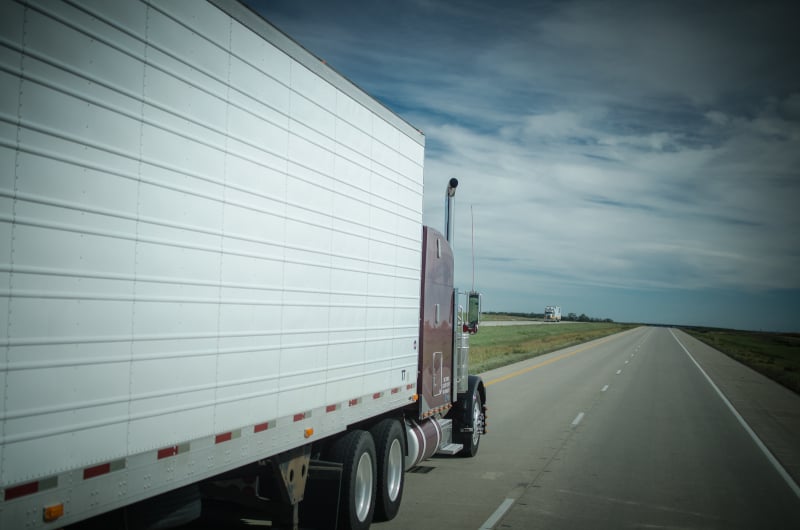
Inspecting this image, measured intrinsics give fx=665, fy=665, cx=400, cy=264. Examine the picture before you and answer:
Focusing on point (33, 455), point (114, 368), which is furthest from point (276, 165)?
point (33, 455)

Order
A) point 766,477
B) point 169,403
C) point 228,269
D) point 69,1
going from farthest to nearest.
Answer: point 766,477 < point 228,269 < point 169,403 < point 69,1

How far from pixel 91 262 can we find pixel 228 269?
1167 mm

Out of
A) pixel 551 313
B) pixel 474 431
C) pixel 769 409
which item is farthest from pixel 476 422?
pixel 551 313

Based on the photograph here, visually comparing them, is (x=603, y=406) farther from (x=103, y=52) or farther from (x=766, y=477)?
(x=103, y=52)

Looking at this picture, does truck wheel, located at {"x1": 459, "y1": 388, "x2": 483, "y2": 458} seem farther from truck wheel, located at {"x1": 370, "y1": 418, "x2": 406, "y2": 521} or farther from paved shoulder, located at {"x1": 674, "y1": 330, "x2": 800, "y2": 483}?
paved shoulder, located at {"x1": 674, "y1": 330, "x2": 800, "y2": 483}

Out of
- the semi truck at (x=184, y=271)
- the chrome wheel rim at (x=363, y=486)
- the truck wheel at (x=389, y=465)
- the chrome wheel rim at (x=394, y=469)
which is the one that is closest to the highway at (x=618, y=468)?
the truck wheel at (x=389, y=465)

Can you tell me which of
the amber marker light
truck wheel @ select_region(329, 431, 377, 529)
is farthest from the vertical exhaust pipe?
the amber marker light

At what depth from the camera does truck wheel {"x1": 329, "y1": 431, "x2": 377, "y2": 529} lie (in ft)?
19.9

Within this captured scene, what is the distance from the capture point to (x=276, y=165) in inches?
199

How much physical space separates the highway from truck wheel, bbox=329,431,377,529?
0.56 m

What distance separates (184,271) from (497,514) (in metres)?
5.06

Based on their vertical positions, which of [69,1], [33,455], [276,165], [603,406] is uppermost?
[69,1]

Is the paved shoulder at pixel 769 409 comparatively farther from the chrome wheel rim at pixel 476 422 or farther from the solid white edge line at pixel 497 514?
the solid white edge line at pixel 497 514

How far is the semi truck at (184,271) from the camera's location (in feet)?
10.0
